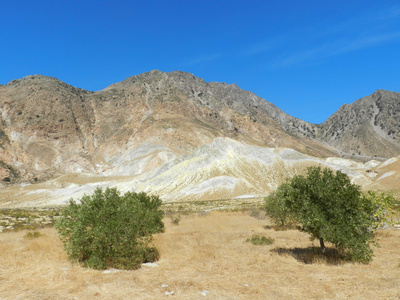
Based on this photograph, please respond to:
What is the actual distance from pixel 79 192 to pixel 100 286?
11153cm

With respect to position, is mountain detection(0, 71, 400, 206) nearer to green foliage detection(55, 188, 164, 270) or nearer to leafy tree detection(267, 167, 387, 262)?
leafy tree detection(267, 167, 387, 262)

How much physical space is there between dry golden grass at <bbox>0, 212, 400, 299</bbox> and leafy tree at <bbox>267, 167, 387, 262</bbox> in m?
1.15

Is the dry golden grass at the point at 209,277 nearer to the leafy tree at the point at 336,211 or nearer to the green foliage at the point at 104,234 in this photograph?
the green foliage at the point at 104,234

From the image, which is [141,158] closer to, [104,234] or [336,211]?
[104,234]

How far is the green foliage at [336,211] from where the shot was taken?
14.0 meters

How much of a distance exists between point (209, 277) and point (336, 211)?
7.67 m

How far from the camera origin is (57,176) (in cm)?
15088

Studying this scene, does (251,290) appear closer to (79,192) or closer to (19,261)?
(19,261)

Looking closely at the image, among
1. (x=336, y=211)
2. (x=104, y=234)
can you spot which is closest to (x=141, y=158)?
(x=104, y=234)

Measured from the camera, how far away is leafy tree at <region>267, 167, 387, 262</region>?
14.0 meters

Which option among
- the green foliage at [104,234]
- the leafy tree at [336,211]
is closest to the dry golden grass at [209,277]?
the green foliage at [104,234]

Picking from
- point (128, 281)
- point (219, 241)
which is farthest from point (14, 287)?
point (219, 241)

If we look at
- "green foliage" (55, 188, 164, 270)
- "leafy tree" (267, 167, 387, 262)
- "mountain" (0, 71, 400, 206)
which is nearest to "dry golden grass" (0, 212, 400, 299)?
"green foliage" (55, 188, 164, 270)

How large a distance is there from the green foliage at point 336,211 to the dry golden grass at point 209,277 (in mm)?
1198
